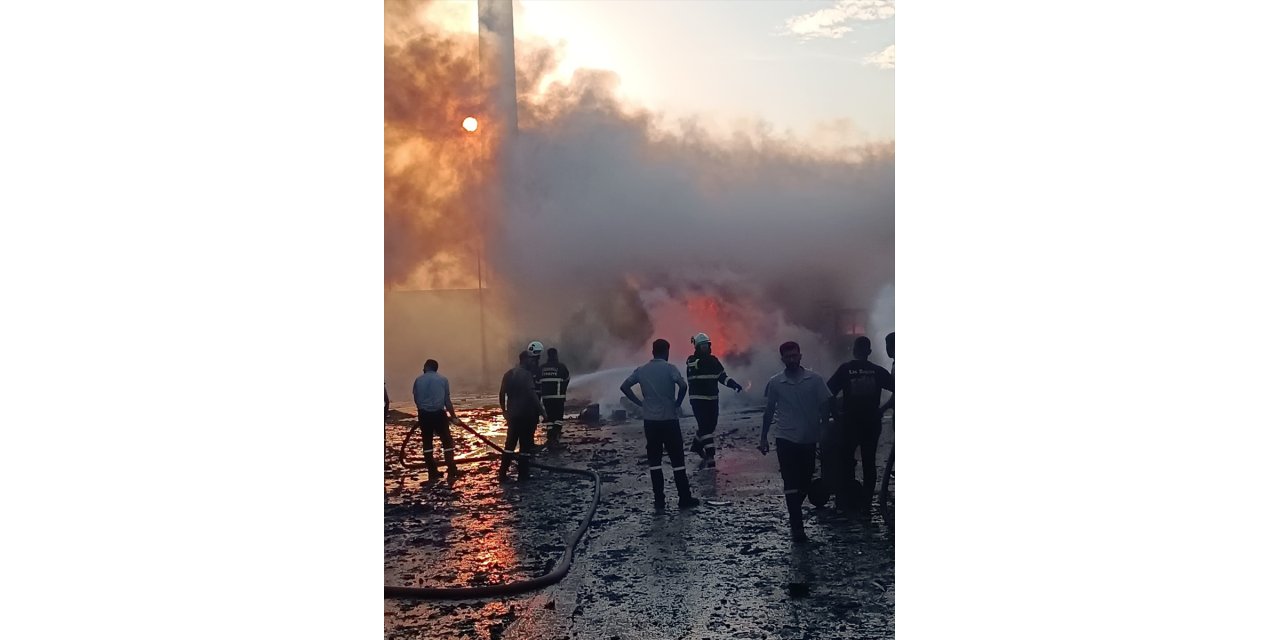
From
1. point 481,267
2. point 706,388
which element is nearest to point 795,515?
point 706,388

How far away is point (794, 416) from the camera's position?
6000 millimetres

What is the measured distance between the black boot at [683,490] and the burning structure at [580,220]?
0.64 metres

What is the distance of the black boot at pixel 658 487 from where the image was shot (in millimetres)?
5945

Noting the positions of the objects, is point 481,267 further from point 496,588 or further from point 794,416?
point 794,416

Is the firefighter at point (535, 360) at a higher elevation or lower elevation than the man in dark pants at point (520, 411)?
higher

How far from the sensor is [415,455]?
5957mm

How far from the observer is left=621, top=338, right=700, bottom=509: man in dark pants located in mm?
5969

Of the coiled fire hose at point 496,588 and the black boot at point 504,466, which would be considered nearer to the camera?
the coiled fire hose at point 496,588

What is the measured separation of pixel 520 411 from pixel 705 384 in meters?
1.12

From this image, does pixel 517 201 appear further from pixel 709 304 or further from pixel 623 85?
pixel 709 304

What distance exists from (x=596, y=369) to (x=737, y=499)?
1.14m

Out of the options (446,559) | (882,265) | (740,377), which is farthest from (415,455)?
(882,265)

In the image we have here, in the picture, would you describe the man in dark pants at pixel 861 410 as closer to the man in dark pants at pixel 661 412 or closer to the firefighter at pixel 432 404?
the man in dark pants at pixel 661 412

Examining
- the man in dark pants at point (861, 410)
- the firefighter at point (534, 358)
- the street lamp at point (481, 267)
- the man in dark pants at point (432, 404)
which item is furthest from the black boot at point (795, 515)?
the man in dark pants at point (432, 404)
